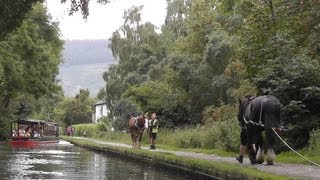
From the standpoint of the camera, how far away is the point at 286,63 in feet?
65.2

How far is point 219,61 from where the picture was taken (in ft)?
124

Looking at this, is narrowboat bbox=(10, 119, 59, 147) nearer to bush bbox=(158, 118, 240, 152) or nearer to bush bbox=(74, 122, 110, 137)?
bush bbox=(74, 122, 110, 137)

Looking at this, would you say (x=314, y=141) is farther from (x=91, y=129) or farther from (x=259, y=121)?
(x=91, y=129)

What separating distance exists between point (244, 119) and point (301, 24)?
966 cm

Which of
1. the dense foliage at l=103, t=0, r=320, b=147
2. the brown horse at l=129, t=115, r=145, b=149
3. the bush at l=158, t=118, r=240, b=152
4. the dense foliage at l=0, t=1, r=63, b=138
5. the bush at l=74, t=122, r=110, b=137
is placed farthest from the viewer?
the bush at l=74, t=122, r=110, b=137

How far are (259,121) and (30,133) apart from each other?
41280 millimetres

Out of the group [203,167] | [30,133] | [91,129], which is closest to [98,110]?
[91,129]

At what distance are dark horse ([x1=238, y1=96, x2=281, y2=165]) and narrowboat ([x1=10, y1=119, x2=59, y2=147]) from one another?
31.7 meters

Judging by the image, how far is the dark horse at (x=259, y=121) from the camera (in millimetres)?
14633

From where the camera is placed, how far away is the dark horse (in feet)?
48.0

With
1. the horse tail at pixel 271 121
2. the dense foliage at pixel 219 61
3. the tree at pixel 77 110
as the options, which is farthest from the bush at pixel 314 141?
the tree at pixel 77 110

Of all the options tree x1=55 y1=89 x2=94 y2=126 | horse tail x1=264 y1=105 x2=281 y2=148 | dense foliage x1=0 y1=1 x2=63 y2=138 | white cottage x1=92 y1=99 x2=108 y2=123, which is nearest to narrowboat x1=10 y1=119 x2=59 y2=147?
dense foliage x1=0 y1=1 x2=63 y2=138

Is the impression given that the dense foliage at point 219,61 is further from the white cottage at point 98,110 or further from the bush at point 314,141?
the white cottage at point 98,110

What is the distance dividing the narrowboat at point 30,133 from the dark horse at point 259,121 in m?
31.7
